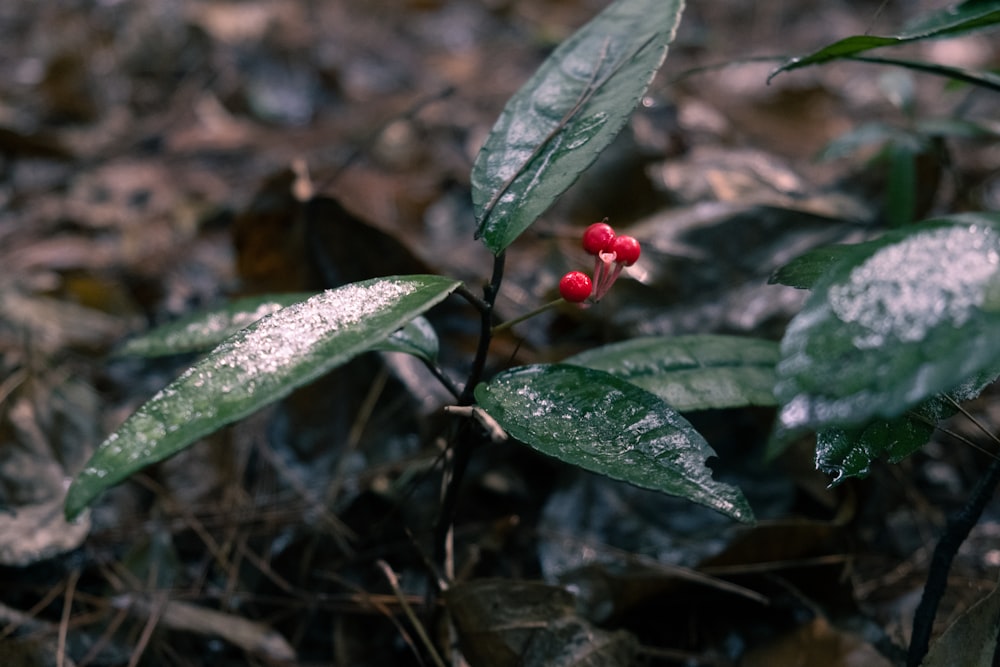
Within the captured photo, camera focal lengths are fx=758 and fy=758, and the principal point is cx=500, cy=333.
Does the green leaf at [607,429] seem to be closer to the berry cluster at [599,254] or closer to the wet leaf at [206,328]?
the berry cluster at [599,254]

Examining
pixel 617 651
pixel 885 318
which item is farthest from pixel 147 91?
pixel 885 318

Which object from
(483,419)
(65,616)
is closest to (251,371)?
(483,419)

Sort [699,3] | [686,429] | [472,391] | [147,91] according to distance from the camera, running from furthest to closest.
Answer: [699,3]
[147,91]
[472,391]
[686,429]

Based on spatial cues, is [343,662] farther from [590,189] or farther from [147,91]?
[147,91]

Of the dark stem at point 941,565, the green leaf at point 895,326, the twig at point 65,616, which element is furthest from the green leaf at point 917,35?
the twig at point 65,616

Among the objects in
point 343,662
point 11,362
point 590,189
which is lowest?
point 343,662

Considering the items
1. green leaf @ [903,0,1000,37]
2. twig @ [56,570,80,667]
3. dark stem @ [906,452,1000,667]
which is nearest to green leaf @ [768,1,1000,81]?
green leaf @ [903,0,1000,37]
